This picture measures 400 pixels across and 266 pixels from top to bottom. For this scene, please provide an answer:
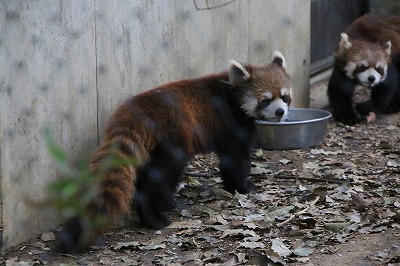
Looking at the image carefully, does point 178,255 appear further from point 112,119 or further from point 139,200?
point 112,119

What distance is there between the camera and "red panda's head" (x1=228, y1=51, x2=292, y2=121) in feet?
11.4

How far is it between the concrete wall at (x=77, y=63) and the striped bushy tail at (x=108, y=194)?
26cm

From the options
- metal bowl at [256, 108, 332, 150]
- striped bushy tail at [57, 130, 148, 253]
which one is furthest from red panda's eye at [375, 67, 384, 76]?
striped bushy tail at [57, 130, 148, 253]

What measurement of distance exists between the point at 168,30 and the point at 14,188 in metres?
1.23

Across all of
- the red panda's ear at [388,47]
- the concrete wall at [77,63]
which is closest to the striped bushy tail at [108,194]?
the concrete wall at [77,63]

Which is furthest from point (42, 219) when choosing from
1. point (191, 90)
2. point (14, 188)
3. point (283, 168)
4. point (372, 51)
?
point (372, 51)

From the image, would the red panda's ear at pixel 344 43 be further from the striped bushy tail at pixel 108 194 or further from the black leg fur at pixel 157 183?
the striped bushy tail at pixel 108 194

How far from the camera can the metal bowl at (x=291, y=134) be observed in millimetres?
4223

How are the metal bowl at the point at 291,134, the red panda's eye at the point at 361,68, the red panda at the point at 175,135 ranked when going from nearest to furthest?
the red panda at the point at 175,135 → the metal bowl at the point at 291,134 → the red panda's eye at the point at 361,68

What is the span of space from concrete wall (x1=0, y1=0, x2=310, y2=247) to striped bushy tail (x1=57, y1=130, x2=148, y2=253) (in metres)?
0.26

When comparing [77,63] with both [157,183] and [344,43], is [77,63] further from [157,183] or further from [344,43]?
[344,43]

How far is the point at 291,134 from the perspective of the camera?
4.25 metres

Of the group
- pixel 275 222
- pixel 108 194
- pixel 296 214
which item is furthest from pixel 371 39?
pixel 108 194

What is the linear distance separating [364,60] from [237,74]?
186cm
